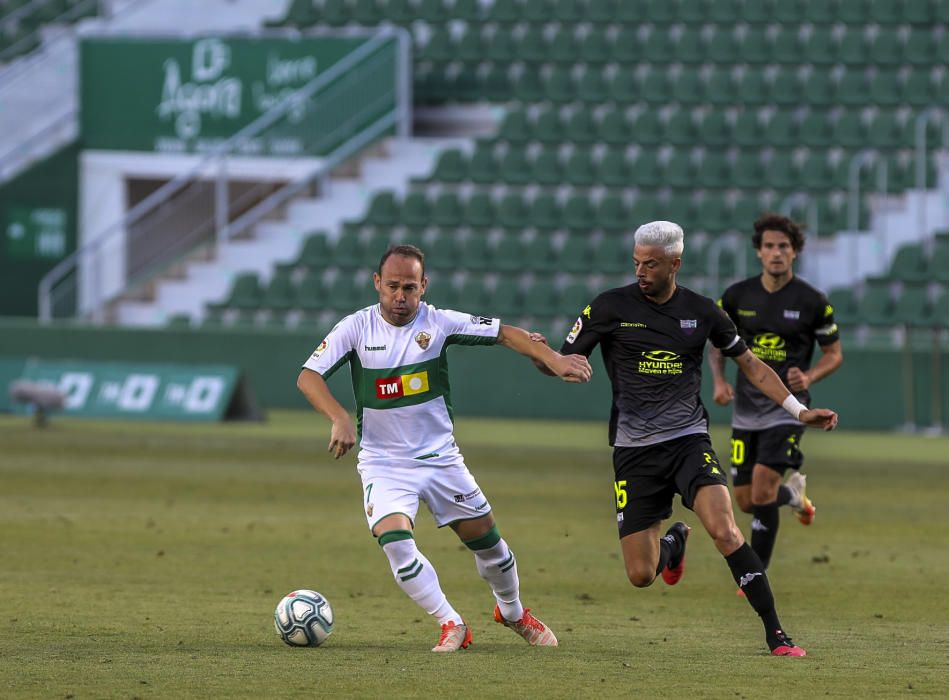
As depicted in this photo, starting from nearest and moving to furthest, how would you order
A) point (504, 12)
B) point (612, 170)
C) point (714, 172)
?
point (714, 172) < point (612, 170) < point (504, 12)

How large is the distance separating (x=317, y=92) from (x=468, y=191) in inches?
137

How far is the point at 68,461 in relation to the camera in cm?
1919

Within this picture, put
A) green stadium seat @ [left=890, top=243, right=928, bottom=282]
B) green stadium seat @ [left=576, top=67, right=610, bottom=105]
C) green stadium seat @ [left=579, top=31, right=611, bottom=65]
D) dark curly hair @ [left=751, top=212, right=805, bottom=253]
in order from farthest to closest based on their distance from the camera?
green stadium seat @ [left=579, top=31, right=611, bottom=65], green stadium seat @ [left=576, top=67, right=610, bottom=105], green stadium seat @ [left=890, top=243, right=928, bottom=282], dark curly hair @ [left=751, top=212, right=805, bottom=253]

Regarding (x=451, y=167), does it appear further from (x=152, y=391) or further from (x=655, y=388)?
(x=655, y=388)

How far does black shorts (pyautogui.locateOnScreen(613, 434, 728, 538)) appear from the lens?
8.46 m

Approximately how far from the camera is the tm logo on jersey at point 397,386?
8266 millimetres

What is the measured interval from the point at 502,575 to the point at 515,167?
22.7 metres

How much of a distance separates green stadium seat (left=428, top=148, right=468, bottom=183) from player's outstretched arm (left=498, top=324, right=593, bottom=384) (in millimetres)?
22826

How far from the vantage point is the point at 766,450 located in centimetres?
1112

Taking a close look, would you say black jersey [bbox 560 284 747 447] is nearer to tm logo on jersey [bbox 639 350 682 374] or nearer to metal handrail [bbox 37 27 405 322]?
tm logo on jersey [bbox 639 350 682 374]

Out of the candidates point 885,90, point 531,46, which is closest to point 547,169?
point 531,46

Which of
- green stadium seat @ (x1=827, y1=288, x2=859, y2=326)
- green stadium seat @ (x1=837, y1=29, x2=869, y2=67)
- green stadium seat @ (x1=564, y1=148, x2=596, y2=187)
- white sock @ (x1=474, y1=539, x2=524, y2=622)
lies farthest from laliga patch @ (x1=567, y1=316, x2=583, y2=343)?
green stadium seat @ (x1=837, y1=29, x2=869, y2=67)

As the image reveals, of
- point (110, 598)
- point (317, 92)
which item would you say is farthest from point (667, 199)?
point (110, 598)

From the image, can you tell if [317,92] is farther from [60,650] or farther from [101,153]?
[60,650]
